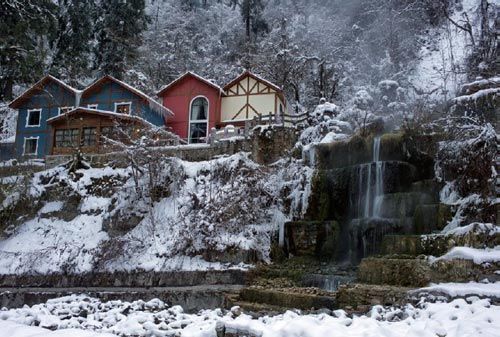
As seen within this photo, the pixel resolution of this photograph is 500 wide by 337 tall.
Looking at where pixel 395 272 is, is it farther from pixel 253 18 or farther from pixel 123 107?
pixel 253 18

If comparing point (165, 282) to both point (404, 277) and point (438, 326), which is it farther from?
point (438, 326)

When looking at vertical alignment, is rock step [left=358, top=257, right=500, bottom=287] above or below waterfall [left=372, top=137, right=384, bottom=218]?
below

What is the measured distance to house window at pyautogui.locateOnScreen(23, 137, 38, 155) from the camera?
96.0 ft

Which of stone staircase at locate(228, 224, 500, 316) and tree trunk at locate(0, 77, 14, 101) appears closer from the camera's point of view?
stone staircase at locate(228, 224, 500, 316)

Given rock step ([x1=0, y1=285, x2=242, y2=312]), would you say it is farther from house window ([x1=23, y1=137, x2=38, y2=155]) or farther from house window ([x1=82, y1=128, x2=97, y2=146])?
house window ([x1=23, y1=137, x2=38, y2=155])

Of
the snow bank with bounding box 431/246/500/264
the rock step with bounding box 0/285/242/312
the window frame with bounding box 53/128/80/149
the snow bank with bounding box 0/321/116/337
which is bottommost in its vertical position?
the rock step with bounding box 0/285/242/312

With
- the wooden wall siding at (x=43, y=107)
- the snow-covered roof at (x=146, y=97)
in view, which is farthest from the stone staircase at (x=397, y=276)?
the wooden wall siding at (x=43, y=107)

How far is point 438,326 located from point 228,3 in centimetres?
5250

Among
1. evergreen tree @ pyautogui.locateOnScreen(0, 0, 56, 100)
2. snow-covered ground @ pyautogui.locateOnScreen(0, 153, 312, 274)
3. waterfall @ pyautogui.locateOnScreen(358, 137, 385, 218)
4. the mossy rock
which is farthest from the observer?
evergreen tree @ pyautogui.locateOnScreen(0, 0, 56, 100)

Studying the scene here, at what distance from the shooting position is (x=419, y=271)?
31.4 ft

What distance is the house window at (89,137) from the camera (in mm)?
25719

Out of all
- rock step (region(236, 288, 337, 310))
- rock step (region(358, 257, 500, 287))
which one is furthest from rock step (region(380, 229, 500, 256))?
rock step (region(236, 288, 337, 310))

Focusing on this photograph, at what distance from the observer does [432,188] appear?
1484cm

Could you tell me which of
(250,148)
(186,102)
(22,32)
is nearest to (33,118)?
(22,32)
